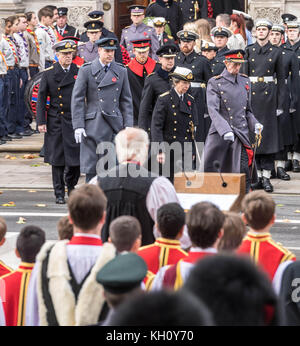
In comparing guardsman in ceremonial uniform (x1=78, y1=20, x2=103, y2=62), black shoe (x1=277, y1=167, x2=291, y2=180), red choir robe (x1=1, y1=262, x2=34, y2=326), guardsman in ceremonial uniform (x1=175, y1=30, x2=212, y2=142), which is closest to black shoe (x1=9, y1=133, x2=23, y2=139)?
guardsman in ceremonial uniform (x1=78, y1=20, x2=103, y2=62)

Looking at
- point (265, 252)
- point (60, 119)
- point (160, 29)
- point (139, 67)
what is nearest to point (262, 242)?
point (265, 252)

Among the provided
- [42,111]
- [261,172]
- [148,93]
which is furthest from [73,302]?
[261,172]

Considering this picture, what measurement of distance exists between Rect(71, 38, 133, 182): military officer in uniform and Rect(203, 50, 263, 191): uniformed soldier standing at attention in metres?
0.99

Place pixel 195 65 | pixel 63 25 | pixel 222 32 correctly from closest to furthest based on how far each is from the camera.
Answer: pixel 195 65 < pixel 222 32 < pixel 63 25

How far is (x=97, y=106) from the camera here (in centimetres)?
1102

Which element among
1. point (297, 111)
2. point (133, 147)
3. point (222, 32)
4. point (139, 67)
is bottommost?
point (297, 111)

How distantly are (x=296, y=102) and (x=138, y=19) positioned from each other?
3.21 m

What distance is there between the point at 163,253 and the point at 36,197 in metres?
7.62

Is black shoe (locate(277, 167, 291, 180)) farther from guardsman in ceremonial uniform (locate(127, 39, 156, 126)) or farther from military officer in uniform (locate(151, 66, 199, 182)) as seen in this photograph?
military officer in uniform (locate(151, 66, 199, 182))

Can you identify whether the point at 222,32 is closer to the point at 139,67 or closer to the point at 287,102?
the point at 287,102

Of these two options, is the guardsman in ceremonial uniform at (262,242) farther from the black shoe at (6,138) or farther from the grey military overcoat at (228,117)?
the black shoe at (6,138)

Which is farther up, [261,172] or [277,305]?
[277,305]
